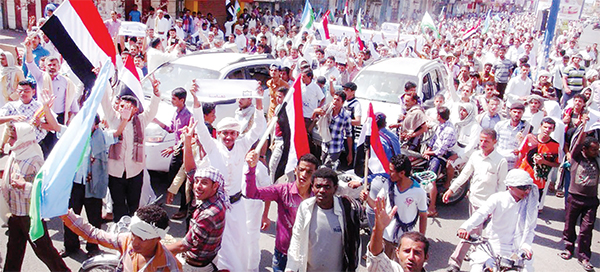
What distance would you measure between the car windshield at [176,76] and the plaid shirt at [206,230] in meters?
4.83

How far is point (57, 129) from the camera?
5098 mm

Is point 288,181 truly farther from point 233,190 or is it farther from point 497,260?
point 497,260

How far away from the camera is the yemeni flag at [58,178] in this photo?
3.41 meters

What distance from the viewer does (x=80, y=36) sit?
5.11m

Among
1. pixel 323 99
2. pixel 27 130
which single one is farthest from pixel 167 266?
pixel 323 99

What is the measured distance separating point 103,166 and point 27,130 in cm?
109

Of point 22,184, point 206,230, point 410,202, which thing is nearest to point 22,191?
point 22,184

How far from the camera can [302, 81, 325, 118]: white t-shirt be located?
8.37 m

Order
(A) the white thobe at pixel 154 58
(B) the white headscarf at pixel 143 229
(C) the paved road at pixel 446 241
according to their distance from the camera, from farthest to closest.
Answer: (A) the white thobe at pixel 154 58 < (C) the paved road at pixel 446 241 < (B) the white headscarf at pixel 143 229

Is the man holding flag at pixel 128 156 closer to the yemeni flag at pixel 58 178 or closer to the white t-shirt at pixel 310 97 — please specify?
the yemeni flag at pixel 58 178

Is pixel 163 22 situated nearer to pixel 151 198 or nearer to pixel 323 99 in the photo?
pixel 323 99

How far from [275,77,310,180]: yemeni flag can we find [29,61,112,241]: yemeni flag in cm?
188

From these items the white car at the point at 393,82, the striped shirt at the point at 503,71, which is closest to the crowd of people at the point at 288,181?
the white car at the point at 393,82

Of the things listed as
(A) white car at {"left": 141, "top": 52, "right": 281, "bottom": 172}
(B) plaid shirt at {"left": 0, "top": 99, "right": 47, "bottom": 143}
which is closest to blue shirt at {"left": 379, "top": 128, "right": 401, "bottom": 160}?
(A) white car at {"left": 141, "top": 52, "right": 281, "bottom": 172}
